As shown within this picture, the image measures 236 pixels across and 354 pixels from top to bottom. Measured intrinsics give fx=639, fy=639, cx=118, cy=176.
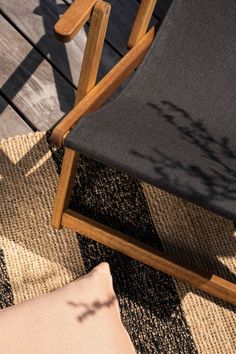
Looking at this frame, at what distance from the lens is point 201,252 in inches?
71.6

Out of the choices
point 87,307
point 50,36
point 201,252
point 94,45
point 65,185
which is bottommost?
point 201,252

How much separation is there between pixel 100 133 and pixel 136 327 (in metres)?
0.56

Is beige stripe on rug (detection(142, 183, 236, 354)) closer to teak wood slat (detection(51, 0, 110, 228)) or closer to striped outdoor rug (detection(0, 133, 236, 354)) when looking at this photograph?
striped outdoor rug (detection(0, 133, 236, 354))

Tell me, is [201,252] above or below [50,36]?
below

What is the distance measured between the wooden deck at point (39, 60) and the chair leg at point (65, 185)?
34 centimetres

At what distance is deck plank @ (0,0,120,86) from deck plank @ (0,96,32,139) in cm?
22

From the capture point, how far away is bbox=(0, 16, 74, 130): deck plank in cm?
198

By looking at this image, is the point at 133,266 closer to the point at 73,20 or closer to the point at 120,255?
the point at 120,255

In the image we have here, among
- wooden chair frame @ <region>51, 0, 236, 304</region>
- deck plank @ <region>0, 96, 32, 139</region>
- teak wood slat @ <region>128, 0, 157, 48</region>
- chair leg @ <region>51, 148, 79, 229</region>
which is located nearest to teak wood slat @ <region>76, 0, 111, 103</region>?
wooden chair frame @ <region>51, 0, 236, 304</region>

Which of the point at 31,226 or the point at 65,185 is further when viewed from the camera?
the point at 31,226

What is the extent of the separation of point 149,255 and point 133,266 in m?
0.11

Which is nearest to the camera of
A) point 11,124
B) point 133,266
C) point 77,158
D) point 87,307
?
point 87,307

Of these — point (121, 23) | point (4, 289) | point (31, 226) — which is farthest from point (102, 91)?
point (121, 23)

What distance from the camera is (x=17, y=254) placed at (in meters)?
1.75
